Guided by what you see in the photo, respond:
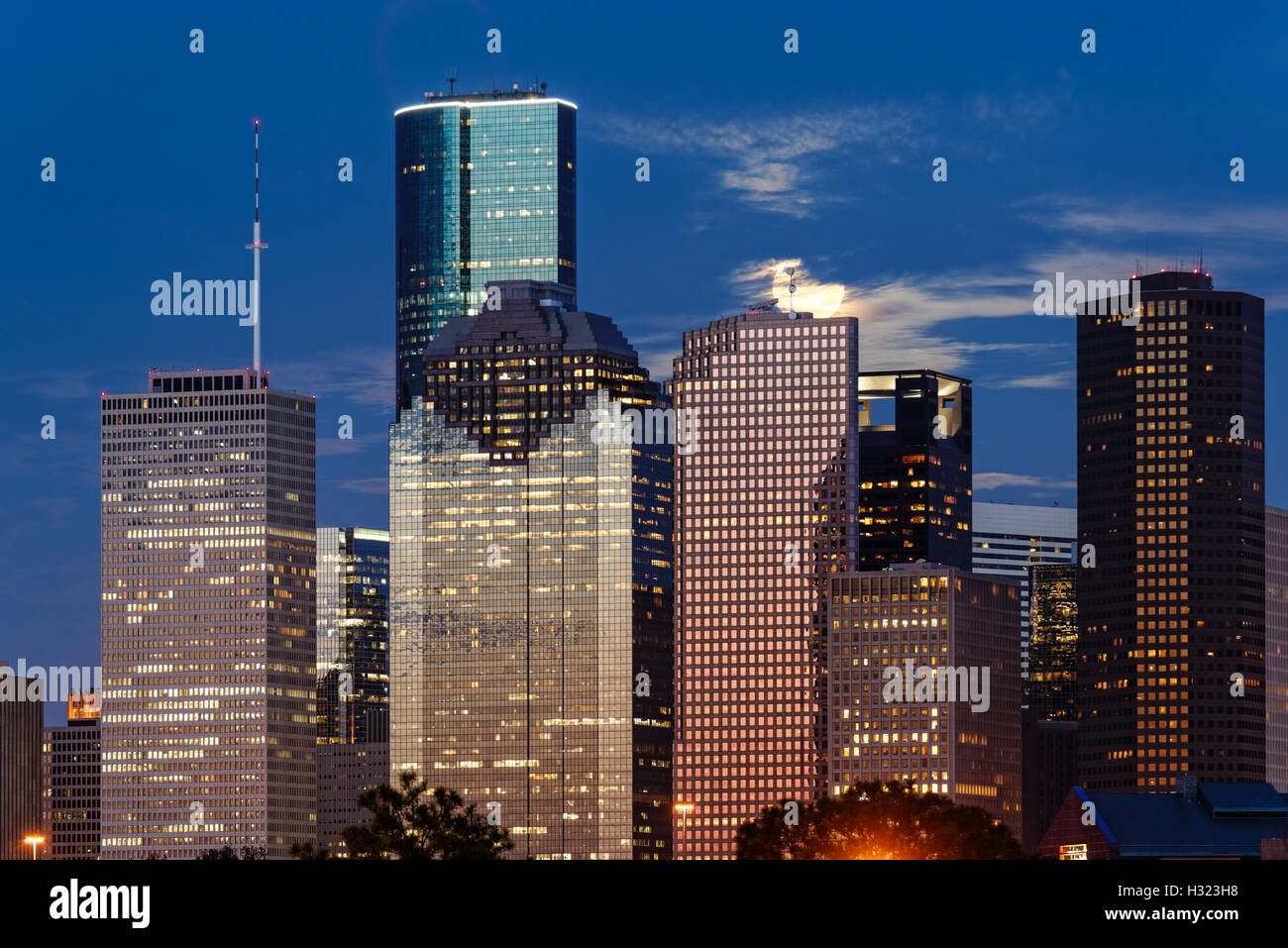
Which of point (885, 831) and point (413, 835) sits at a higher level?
point (413, 835)

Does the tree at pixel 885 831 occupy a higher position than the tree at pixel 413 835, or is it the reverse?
the tree at pixel 413 835

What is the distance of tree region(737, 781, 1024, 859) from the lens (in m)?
159

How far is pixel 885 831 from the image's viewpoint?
163625 mm

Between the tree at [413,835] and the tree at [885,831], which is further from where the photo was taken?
the tree at [885,831]

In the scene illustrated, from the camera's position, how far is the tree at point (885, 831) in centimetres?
15938

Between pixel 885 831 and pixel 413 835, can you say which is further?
pixel 885 831

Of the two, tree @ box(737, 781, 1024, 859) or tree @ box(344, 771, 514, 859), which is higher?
tree @ box(344, 771, 514, 859)

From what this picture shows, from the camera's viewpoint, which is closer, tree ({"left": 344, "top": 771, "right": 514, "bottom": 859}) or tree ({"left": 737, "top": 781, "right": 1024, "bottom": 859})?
tree ({"left": 344, "top": 771, "right": 514, "bottom": 859})
